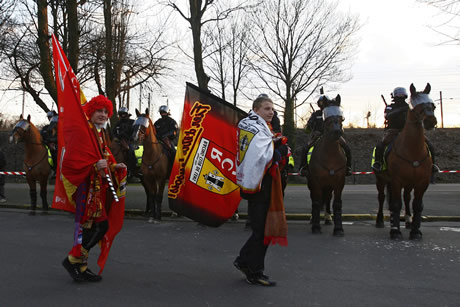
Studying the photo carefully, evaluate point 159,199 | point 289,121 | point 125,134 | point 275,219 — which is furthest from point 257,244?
point 289,121

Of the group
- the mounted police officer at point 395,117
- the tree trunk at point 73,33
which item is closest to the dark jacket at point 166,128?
the mounted police officer at point 395,117

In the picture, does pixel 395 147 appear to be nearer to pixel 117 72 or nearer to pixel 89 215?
pixel 89 215

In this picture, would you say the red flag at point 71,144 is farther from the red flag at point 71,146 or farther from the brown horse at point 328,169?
the brown horse at point 328,169

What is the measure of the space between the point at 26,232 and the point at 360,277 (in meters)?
6.45

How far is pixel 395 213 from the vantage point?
7.75 m

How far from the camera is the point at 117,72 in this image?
20.7 m

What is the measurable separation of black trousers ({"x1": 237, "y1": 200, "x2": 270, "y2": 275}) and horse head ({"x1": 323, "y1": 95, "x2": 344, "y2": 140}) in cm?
343

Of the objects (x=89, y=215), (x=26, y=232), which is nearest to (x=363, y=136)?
(x=26, y=232)

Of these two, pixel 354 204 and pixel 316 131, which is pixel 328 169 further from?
pixel 354 204

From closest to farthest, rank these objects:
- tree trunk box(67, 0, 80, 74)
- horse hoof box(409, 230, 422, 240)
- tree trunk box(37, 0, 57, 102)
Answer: horse hoof box(409, 230, 422, 240) < tree trunk box(37, 0, 57, 102) < tree trunk box(67, 0, 80, 74)

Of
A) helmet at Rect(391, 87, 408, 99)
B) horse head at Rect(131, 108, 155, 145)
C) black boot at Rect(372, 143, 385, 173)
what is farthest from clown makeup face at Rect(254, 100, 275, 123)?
horse head at Rect(131, 108, 155, 145)

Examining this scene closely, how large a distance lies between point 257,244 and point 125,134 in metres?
7.36

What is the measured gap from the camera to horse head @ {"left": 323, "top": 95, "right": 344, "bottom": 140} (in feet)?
25.8

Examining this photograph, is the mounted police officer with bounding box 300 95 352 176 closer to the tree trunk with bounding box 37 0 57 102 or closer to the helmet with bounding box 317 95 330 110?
the helmet with bounding box 317 95 330 110
